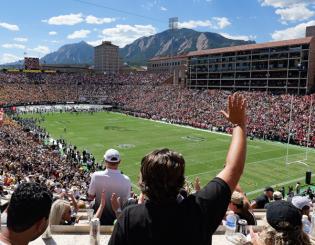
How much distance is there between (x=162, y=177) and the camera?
2562 millimetres

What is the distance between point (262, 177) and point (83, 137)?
25.0 m

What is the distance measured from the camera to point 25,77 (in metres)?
100

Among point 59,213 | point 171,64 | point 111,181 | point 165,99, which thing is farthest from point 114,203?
point 171,64

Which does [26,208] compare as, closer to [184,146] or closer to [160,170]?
[160,170]

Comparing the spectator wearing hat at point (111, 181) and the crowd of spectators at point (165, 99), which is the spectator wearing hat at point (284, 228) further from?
the crowd of spectators at point (165, 99)

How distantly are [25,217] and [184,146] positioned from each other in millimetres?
38449

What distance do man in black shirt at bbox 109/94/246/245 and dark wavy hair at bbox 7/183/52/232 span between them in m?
0.61

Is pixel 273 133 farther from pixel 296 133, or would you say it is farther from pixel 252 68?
pixel 252 68

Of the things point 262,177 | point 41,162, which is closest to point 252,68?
point 262,177

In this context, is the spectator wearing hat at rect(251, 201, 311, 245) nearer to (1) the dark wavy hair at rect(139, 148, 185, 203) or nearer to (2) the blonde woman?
(1) the dark wavy hair at rect(139, 148, 185, 203)

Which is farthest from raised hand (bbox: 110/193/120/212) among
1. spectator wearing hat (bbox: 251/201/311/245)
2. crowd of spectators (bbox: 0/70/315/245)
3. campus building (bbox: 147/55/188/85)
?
campus building (bbox: 147/55/188/85)

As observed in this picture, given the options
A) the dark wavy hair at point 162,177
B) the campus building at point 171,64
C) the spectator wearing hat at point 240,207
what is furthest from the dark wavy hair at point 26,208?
the campus building at point 171,64

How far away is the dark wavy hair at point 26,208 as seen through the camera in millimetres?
→ 2639

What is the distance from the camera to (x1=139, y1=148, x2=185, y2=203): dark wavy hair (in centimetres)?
256
